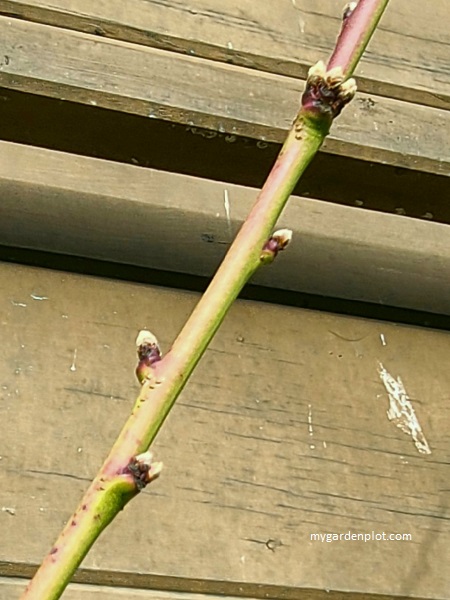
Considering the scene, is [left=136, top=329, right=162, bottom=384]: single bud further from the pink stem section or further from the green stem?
the pink stem section

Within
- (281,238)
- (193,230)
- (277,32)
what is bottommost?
(281,238)

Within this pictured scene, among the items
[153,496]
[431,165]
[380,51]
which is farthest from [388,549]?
[380,51]

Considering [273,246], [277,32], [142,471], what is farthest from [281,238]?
[277,32]

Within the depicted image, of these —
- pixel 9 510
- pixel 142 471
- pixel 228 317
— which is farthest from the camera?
pixel 228 317

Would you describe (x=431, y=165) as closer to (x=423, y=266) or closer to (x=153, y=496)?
(x=423, y=266)

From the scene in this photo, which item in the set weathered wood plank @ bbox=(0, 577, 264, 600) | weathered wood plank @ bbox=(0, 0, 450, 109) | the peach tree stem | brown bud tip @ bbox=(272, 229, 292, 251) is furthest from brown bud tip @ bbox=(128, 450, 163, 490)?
weathered wood plank @ bbox=(0, 0, 450, 109)

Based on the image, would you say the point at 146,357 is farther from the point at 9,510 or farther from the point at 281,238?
the point at 9,510

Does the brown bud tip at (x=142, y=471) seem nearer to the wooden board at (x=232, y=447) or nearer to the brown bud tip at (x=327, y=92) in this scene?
the brown bud tip at (x=327, y=92)
